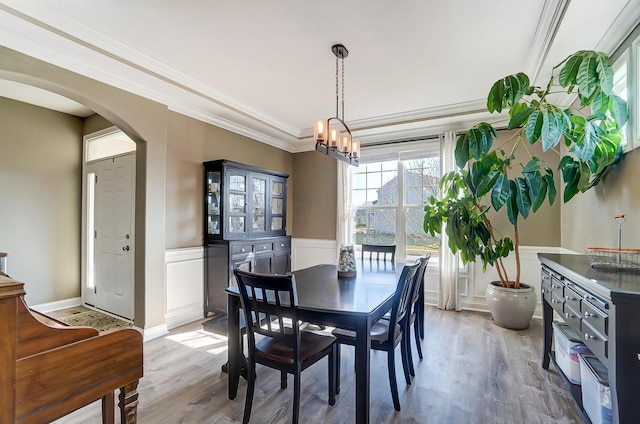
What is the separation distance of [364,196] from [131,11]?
3.87 metres

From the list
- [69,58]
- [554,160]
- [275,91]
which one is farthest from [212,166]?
[554,160]

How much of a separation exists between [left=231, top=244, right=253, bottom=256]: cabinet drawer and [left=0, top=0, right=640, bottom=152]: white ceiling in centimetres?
180

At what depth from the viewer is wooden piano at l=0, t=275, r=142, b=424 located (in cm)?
89

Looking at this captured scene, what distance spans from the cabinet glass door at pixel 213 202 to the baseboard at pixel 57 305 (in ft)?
7.48

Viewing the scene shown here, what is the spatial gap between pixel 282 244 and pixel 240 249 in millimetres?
992

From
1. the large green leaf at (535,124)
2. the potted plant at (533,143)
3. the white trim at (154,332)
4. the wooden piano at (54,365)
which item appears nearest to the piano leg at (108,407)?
the wooden piano at (54,365)

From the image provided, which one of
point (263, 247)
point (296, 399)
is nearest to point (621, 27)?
point (296, 399)

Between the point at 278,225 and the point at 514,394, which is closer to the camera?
the point at 514,394

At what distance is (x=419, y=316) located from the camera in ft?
9.93

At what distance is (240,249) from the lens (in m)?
3.94

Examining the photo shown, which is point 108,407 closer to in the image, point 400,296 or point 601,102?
point 400,296

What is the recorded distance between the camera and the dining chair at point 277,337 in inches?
67.7

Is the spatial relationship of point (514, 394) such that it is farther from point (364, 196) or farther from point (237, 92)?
point (237, 92)

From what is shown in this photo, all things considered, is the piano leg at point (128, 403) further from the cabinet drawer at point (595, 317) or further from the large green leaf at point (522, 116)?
the large green leaf at point (522, 116)
